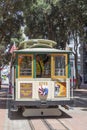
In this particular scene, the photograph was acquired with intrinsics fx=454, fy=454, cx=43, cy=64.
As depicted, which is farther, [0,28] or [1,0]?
[0,28]

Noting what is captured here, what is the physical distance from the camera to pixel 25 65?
18281mm

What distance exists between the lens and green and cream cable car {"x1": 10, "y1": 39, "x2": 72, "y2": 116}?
17781 mm

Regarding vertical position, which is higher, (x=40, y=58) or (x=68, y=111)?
(x=40, y=58)

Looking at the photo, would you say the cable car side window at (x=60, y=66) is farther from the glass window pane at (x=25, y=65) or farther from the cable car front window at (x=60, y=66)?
the glass window pane at (x=25, y=65)

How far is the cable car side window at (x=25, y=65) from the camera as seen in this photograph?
18125 mm

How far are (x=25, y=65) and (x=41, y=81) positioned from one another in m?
0.95

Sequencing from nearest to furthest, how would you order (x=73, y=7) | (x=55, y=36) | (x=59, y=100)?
(x=59, y=100) < (x=73, y=7) < (x=55, y=36)

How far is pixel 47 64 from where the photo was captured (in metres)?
18.5

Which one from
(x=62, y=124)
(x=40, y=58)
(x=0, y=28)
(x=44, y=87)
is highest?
Result: (x=0, y=28)

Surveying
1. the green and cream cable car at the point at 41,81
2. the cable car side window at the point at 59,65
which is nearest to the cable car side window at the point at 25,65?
the green and cream cable car at the point at 41,81

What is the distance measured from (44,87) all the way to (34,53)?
142 centimetres

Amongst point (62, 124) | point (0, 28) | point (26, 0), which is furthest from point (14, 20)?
point (62, 124)

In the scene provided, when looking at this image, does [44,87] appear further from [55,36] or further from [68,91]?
[55,36]

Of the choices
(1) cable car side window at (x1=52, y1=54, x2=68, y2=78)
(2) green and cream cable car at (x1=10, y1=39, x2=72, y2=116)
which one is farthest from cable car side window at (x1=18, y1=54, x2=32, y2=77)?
(1) cable car side window at (x1=52, y1=54, x2=68, y2=78)
